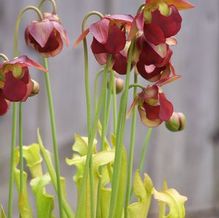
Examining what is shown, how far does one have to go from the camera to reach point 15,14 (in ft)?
5.45

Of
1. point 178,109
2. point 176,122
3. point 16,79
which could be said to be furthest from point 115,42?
point 178,109

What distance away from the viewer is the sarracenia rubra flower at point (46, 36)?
0.90 metres

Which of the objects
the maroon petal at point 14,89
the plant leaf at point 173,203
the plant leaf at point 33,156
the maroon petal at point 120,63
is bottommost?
the plant leaf at point 173,203

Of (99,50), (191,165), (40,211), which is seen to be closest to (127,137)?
(191,165)

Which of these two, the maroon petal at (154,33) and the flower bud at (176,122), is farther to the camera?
the flower bud at (176,122)

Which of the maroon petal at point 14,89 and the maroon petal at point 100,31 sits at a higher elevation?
the maroon petal at point 100,31

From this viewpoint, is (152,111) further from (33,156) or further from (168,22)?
(33,156)

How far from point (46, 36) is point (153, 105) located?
0.16m

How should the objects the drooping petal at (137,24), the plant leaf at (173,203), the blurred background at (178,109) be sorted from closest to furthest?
the drooping petal at (137,24)
the plant leaf at (173,203)
the blurred background at (178,109)

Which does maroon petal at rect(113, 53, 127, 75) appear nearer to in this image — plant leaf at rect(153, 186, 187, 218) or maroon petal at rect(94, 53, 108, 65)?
maroon petal at rect(94, 53, 108, 65)

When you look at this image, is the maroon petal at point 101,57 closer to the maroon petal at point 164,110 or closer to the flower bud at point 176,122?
the maroon petal at point 164,110

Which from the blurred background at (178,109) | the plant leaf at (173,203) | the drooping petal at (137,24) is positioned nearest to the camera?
the drooping petal at (137,24)

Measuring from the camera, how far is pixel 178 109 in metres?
2.02

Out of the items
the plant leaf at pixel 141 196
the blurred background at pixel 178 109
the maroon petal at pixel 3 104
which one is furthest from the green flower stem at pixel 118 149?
the blurred background at pixel 178 109
